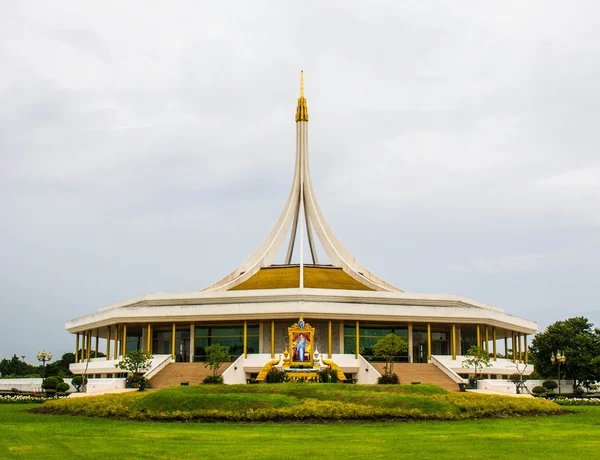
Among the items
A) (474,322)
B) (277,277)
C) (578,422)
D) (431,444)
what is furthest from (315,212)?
(431,444)

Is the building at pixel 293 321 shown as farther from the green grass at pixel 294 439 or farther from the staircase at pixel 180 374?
the green grass at pixel 294 439

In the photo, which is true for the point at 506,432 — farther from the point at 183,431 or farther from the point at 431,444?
the point at 183,431

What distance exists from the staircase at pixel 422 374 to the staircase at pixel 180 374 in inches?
309

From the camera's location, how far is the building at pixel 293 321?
113 feet

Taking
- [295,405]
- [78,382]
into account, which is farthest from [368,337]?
[295,405]

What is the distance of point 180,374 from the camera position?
106ft

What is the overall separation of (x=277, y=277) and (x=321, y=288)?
3519mm

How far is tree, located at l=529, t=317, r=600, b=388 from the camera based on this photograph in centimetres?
4116

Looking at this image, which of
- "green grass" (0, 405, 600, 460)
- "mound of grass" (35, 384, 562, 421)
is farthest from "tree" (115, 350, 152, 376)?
"green grass" (0, 405, 600, 460)

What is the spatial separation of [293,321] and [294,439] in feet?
72.3

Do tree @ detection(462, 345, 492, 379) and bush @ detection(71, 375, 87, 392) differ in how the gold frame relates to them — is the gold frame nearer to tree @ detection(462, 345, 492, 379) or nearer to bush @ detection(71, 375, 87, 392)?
tree @ detection(462, 345, 492, 379)

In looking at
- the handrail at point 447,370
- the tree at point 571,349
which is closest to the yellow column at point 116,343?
the handrail at point 447,370

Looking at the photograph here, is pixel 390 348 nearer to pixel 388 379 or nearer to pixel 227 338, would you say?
pixel 388 379

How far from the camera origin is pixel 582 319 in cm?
4462
